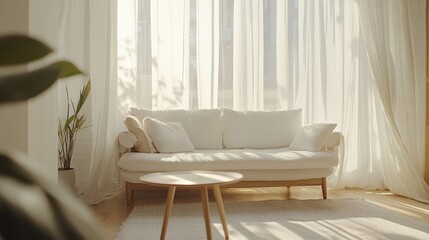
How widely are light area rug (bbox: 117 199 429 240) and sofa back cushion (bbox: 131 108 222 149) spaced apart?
814mm

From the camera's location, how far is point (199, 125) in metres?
4.90

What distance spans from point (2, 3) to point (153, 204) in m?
3.00

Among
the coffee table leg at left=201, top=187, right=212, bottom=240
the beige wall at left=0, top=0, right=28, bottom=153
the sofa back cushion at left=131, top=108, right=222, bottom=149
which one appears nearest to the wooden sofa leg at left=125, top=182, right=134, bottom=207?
the sofa back cushion at left=131, top=108, right=222, bottom=149

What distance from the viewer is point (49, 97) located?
6.10 feet

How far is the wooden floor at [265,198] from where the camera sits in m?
4.03

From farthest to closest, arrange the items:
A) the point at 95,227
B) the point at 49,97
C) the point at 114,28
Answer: the point at 114,28
the point at 49,97
the point at 95,227

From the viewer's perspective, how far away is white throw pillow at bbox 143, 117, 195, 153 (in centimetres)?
448

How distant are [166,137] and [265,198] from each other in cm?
113

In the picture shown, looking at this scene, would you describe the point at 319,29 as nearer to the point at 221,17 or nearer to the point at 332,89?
the point at 332,89

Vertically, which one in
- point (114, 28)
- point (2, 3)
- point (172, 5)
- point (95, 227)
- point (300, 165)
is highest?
point (172, 5)

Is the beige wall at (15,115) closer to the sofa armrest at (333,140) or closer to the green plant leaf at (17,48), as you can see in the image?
the green plant leaf at (17,48)

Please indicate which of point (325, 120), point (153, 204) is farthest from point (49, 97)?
point (325, 120)

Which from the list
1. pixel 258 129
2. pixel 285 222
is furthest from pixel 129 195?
pixel 258 129

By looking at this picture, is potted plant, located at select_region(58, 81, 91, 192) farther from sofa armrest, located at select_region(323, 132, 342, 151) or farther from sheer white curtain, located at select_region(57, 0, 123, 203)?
sofa armrest, located at select_region(323, 132, 342, 151)
